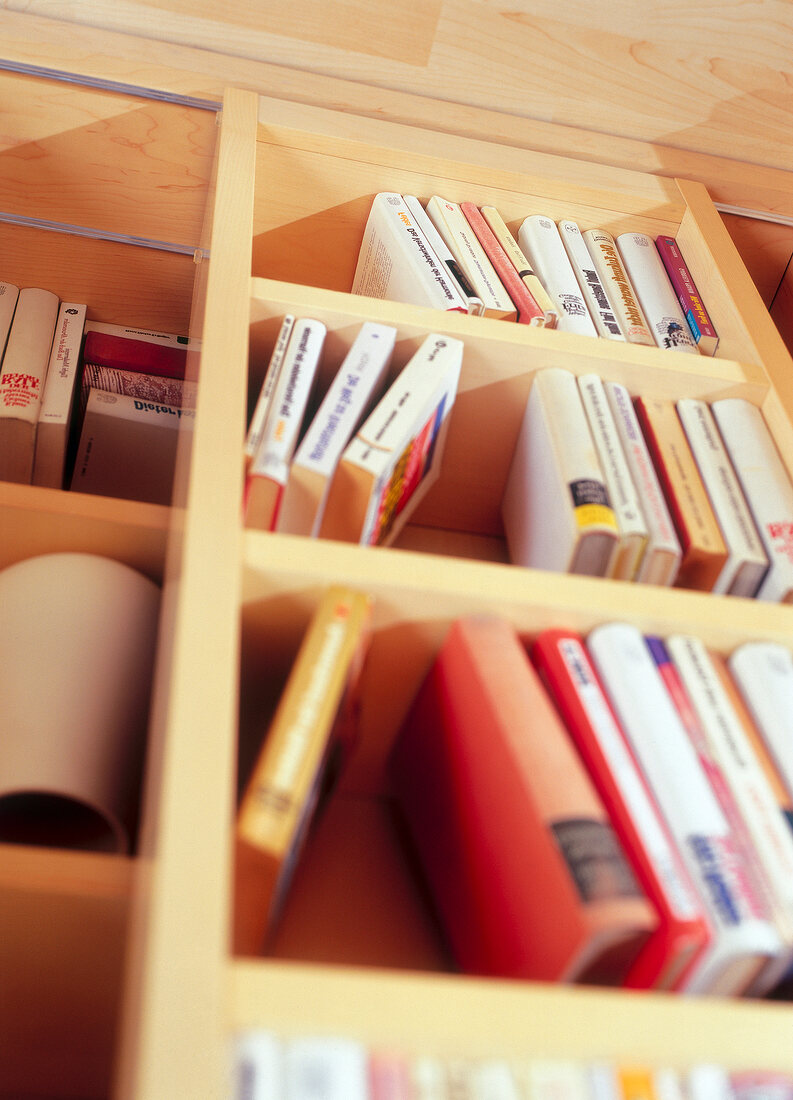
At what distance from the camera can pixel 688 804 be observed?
653 millimetres

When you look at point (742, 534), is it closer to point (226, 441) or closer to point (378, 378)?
point (378, 378)

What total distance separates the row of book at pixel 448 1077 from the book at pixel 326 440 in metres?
0.48

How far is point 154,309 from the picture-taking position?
1.62 meters

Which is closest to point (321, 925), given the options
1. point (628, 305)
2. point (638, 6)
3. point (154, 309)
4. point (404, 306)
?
point (404, 306)

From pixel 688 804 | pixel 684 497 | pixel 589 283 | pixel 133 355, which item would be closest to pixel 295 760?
pixel 688 804

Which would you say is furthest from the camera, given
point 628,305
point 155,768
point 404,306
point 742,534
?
point 628,305

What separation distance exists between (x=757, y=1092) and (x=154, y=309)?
1.48 meters

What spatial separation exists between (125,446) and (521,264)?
70 cm

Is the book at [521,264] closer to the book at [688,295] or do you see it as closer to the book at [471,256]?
the book at [471,256]

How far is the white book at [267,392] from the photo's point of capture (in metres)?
0.85

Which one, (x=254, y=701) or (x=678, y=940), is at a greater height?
(x=678, y=940)

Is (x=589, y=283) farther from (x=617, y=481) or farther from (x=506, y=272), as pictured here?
(x=617, y=481)

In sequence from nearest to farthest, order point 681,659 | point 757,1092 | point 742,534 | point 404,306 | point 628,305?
Answer: 1. point 757,1092
2. point 681,659
3. point 742,534
4. point 404,306
5. point 628,305

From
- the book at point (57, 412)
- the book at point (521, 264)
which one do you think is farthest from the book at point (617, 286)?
the book at point (57, 412)
